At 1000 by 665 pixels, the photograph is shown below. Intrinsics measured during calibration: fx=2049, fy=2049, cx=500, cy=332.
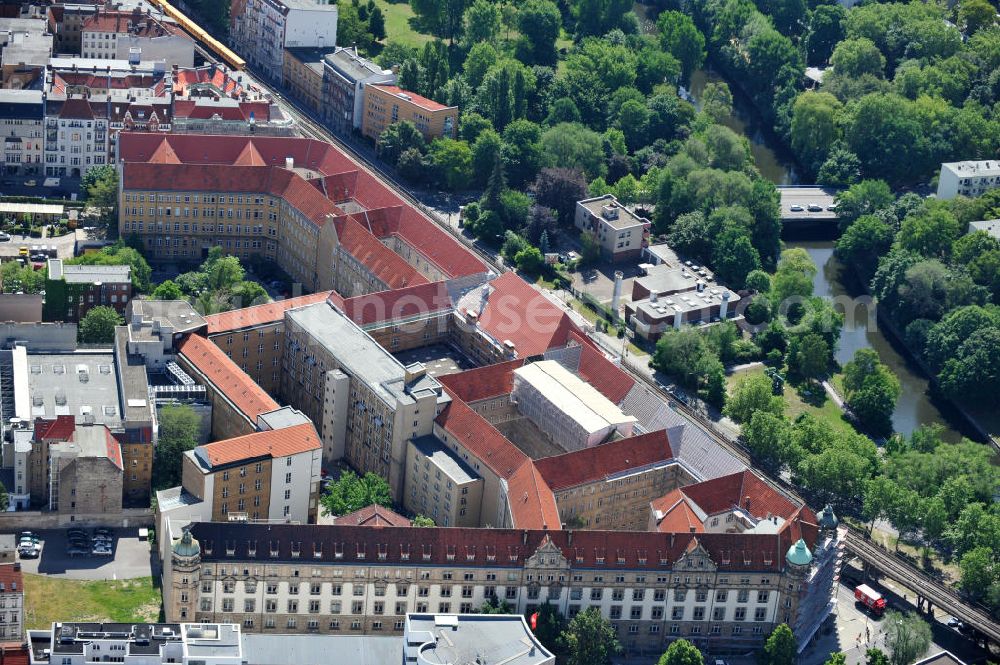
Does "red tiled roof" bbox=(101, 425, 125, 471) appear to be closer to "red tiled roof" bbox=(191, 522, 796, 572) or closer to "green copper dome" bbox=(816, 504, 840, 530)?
"red tiled roof" bbox=(191, 522, 796, 572)

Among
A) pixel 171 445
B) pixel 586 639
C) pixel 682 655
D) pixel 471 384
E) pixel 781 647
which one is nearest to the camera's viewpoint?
pixel 682 655

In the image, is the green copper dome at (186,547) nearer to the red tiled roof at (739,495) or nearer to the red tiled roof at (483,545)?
the red tiled roof at (483,545)

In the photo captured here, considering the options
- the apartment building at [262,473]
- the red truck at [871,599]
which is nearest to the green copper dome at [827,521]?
the red truck at [871,599]

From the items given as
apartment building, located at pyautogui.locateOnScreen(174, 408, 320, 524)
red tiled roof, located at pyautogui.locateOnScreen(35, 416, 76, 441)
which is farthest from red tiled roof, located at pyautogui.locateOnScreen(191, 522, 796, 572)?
red tiled roof, located at pyautogui.locateOnScreen(35, 416, 76, 441)

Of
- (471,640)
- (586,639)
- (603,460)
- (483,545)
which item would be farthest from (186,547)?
(603,460)

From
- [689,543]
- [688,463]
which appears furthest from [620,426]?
[689,543]

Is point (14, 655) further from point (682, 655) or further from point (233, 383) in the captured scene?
point (682, 655)

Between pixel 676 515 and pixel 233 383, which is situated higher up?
pixel 233 383
